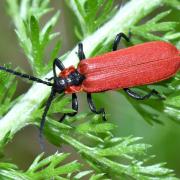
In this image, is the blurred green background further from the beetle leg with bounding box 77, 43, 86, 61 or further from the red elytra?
the beetle leg with bounding box 77, 43, 86, 61

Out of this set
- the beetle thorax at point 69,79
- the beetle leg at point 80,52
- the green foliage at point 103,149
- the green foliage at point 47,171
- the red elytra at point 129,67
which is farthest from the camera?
the beetle thorax at point 69,79

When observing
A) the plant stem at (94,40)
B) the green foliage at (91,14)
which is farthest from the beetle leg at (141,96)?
the green foliage at (91,14)

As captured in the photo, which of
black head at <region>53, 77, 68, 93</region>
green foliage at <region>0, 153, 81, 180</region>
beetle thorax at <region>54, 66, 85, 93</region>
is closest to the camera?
green foliage at <region>0, 153, 81, 180</region>

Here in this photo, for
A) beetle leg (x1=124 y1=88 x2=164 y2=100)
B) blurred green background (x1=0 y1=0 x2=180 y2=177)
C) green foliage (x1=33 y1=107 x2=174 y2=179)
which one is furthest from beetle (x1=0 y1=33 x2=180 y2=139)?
blurred green background (x1=0 y1=0 x2=180 y2=177)

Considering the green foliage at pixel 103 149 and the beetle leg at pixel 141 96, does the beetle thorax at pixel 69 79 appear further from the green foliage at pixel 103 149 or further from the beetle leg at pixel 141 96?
the green foliage at pixel 103 149

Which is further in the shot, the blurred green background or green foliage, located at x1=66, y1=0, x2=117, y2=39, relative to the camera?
the blurred green background

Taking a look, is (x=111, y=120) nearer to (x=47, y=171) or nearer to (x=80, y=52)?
(x=80, y=52)

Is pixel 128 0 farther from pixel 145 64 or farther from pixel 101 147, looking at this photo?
pixel 101 147

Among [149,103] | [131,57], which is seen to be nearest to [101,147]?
[149,103]
